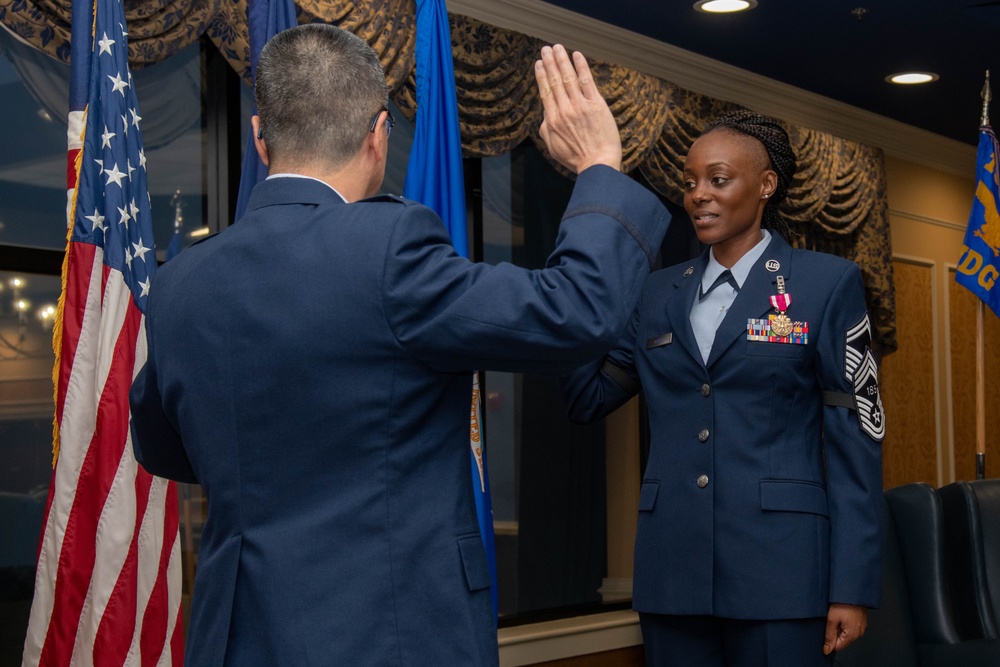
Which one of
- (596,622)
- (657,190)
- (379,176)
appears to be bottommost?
(596,622)

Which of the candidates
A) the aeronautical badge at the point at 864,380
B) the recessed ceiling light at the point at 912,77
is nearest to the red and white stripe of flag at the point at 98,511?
the aeronautical badge at the point at 864,380

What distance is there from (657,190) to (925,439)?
283 centimetres

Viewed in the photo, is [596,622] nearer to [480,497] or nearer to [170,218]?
[480,497]

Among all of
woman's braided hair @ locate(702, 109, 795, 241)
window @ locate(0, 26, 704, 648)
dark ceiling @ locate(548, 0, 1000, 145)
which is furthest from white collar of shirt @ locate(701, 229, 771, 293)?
dark ceiling @ locate(548, 0, 1000, 145)

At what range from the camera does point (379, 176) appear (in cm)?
129

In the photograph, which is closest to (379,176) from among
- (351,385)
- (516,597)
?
(351,385)

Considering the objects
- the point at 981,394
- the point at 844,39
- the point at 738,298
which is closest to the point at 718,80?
the point at 844,39

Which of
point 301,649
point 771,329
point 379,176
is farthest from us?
point 771,329

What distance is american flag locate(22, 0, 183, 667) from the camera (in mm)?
2408

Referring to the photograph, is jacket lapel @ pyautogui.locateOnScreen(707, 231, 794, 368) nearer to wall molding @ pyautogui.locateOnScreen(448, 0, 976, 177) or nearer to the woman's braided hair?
the woman's braided hair

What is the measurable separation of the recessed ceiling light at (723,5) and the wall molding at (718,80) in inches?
14.3

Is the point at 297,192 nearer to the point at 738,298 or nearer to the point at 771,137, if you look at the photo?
the point at 738,298

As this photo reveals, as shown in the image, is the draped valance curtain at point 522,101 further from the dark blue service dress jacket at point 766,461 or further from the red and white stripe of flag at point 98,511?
the dark blue service dress jacket at point 766,461

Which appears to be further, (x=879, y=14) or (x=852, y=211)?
(x=852, y=211)
